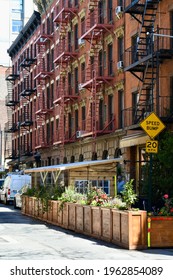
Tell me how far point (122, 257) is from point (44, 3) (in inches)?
1820

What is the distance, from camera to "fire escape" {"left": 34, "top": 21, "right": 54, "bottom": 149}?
5538cm

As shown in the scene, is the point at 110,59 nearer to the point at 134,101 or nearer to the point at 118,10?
the point at 118,10

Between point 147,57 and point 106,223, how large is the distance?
13.2 m

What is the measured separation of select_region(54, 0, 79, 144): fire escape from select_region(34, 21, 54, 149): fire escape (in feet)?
14.9

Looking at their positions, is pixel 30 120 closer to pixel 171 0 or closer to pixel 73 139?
pixel 73 139

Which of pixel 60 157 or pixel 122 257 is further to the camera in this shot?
pixel 60 157

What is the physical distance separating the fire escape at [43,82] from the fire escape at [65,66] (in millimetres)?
4548

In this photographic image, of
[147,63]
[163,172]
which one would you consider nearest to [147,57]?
[147,63]

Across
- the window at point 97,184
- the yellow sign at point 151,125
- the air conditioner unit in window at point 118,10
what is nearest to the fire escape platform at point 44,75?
the air conditioner unit in window at point 118,10

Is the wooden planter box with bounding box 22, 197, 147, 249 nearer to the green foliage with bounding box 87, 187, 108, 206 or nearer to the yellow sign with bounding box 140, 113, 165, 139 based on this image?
the green foliage with bounding box 87, 187, 108, 206

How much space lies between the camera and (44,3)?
57.5 metres

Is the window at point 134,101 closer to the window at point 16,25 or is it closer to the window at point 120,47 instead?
the window at point 120,47

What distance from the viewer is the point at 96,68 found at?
40.2 meters

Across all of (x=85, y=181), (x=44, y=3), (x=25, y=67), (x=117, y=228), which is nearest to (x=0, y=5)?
(x=25, y=67)
